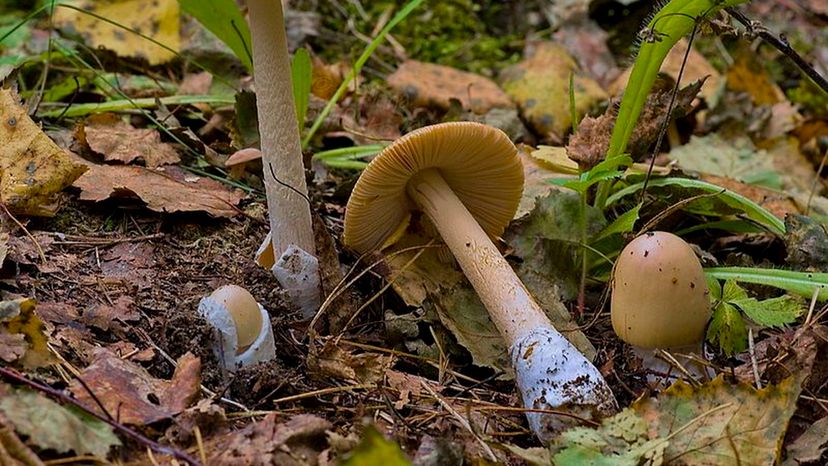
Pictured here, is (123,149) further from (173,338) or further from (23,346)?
(23,346)

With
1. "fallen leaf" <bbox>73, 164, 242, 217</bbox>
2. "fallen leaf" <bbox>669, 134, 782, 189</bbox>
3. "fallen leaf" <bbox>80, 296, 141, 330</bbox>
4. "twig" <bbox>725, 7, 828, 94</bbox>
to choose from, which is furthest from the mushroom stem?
"fallen leaf" <bbox>669, 134, 782, 189</bbox>

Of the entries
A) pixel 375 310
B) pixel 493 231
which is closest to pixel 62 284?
pixel 375 310

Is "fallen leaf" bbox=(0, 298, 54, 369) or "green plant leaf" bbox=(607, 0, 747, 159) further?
"green plant leaf" bbox=(607, 0, 747, 159)

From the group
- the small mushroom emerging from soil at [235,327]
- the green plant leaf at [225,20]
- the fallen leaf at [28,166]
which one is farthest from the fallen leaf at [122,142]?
the small mushroom emerging from soil at [235,327]

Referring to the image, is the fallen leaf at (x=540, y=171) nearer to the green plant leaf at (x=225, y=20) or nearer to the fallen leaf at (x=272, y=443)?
the green plant leaf at (x=225, y=20)

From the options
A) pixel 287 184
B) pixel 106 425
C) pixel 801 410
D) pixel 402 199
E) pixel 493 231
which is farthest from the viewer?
pixel 493 231

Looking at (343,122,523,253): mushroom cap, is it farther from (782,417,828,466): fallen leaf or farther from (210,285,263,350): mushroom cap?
(782,417,828,466): fallen leaf
